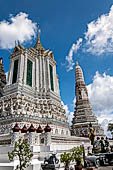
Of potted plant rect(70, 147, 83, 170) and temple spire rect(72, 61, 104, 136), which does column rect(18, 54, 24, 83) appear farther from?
potted plant rect(70, 147, 83, 170)

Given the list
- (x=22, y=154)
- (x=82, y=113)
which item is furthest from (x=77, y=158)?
(x=82, y=113)

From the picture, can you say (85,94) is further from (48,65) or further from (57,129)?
(57,129)

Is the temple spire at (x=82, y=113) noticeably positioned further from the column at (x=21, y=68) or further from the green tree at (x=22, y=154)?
the green tree at (x=22, y=154)

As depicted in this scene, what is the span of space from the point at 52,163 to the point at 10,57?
4485 centimetres

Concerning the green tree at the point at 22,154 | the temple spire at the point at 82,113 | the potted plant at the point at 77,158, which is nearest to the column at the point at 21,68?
the temple spire at the point at 82,113

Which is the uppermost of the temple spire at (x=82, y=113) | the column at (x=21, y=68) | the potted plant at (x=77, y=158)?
the column at (x=21, y=68)

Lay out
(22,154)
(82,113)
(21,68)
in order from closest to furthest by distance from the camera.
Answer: (22,154) → (21,68) → (82,113)

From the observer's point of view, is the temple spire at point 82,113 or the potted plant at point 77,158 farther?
the temple spire at point 82,113

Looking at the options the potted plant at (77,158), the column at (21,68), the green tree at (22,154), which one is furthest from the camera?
the column at (21,68)

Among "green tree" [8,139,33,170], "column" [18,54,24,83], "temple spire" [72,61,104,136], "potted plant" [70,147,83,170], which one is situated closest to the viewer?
"green tree" [8,139,33,170]

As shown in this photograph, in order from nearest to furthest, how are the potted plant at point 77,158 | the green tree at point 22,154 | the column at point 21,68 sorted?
1. the green tree at point 22,154
2. the potted plant at point 77,158
3. the column at point 21,68

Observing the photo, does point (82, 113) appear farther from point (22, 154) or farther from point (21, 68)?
point (22, 154)

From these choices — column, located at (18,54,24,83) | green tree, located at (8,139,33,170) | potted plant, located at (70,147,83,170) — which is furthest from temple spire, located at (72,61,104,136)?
green tree, located at (8,139,33,170)

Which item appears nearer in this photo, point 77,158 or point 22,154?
point 22,154
